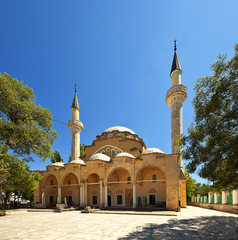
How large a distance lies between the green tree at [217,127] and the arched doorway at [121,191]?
13198mm

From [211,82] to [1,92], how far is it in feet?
42.6

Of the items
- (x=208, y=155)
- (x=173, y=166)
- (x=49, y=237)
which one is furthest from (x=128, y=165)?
(x=49, y=237)

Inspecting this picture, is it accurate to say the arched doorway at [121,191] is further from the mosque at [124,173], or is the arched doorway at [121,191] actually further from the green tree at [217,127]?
the green tree at [217,127]

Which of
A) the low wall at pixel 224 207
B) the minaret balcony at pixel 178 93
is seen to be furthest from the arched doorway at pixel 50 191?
the minaret balcony at pixel 178 93

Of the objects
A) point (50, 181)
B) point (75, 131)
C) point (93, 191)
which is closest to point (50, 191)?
point (50, 181)

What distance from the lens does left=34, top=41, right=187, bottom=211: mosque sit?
1644 centimetres

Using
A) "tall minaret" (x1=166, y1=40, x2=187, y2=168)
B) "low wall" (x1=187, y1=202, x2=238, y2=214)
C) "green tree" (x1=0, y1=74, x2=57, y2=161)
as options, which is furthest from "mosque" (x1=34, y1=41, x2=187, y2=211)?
"green tree" (x1=0, y1=74, x2=57, y2=161)

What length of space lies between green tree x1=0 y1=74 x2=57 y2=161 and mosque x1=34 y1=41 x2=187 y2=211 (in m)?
6.72

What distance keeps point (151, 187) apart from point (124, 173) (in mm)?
3608

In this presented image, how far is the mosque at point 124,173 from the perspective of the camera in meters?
16.4

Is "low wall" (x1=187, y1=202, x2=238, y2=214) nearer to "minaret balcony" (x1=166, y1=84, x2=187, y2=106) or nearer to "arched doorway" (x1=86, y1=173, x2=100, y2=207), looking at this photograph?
"minaret balcony" (x1=166, y1=84, x2=187, y2=106)

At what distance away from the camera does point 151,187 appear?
760 inches

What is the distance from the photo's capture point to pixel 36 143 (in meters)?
13.5

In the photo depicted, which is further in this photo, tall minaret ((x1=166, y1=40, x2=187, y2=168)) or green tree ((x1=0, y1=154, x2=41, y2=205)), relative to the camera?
tall minaret ((x1=166, y1=40, x2=187, y2=168))
